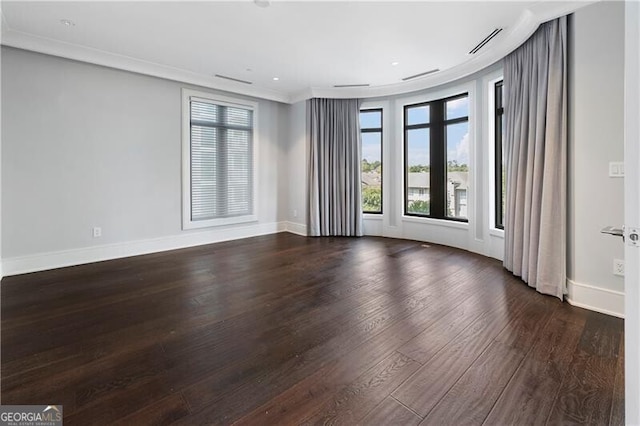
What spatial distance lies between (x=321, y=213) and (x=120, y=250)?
3.28m

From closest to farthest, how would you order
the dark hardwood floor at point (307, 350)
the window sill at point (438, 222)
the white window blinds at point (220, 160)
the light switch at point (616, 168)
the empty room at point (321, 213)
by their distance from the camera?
the dark hardwood floor at point (307, 350), the empty room at point (321, 213), the light switch at point (616, 168), the window sill at point (438, 222), the white window blinds at point (220, 160)

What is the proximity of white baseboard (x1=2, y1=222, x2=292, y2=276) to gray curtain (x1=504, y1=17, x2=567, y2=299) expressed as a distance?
429 centimetres

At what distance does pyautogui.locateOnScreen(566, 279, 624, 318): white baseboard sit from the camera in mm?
2434

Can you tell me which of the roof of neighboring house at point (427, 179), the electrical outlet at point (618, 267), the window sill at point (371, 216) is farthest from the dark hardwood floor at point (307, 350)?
the window sill at point (371, 216)

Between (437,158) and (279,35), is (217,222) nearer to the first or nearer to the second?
(279,35)

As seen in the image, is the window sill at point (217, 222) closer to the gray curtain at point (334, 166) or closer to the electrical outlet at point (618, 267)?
the gray curtain at point (334, 166)

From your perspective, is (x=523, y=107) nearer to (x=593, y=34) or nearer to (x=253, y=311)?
(x=593, y=34)

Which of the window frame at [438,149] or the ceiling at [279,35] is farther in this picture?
the window frame at [438,149]

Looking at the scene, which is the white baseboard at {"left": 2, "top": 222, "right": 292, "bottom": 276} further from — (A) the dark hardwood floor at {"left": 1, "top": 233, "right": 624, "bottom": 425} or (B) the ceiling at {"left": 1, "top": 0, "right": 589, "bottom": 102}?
(B) the ceiling at {"left": 1, "top": 0, "right": 589, "bottom": 102}

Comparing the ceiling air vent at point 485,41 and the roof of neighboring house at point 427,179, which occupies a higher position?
the ceiling air vent at point 485,41

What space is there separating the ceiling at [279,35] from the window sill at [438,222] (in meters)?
2.17

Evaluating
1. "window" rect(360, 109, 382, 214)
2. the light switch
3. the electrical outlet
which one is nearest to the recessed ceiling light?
the light switch

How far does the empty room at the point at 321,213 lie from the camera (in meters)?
1.59
